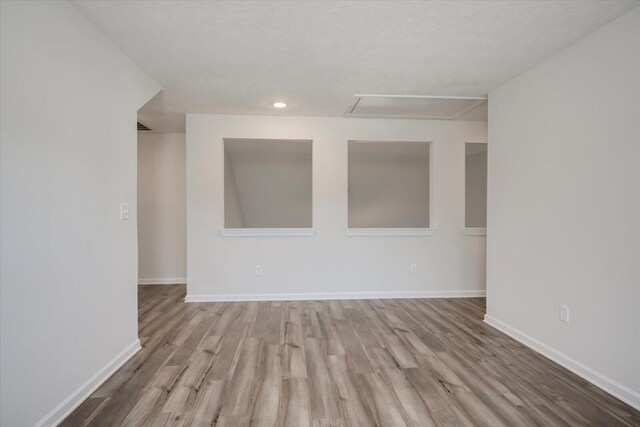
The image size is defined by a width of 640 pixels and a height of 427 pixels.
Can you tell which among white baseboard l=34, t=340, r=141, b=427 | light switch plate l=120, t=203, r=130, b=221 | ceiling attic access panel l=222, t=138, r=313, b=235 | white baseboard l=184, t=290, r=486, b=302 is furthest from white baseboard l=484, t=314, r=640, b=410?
ceiling attic access panel l=222, t=138, r=313, b=235

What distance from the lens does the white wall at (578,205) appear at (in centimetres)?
189

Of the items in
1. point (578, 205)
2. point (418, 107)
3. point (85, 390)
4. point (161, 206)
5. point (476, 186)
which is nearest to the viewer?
point (85, 390)

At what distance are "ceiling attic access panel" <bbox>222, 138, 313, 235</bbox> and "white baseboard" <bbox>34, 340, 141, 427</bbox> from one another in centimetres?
342

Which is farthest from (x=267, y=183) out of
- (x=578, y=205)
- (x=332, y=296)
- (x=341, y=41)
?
(x=578, y=205)

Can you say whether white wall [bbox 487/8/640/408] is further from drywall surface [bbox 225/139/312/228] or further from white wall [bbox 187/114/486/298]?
drywall surface [bbox 225/139/312/228]

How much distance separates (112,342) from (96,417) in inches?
23.1

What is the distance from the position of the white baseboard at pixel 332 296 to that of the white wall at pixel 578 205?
113 cm

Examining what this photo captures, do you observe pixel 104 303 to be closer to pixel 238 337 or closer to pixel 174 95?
pixel 238 337

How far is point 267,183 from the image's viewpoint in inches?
242

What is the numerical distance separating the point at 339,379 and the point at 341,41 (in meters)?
2.29

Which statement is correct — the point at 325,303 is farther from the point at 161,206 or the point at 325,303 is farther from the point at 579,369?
the point at 161,206

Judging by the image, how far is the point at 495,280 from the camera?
313cm

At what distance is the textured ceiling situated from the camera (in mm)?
1836

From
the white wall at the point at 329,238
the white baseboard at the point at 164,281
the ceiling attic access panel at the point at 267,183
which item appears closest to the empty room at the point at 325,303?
the white wall at the point at 329,238
